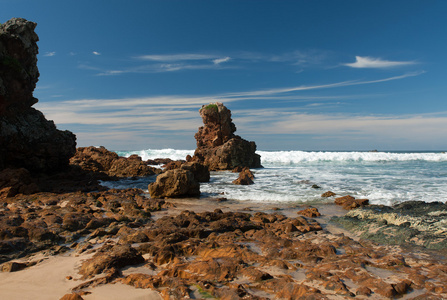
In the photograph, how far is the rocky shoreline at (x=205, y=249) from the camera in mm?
3246

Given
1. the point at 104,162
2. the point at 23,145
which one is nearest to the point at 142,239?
the point at 23,145

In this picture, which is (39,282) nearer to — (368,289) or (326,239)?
(368,289)

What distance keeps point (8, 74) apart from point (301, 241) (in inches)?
552

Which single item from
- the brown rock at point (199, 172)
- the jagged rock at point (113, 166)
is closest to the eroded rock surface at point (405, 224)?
the brown rock at point (199, 172)

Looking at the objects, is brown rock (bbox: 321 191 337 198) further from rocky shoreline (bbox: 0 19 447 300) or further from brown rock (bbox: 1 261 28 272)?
brown rock (bbox: 1 261 28 272)

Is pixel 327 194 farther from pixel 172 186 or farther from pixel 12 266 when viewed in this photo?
pixel 12 266

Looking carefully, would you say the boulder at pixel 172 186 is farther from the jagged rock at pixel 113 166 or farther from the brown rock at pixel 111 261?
the jagged rock at pixel 113 166

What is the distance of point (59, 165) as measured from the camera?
14805 mm

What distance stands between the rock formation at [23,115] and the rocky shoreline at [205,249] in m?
3.14

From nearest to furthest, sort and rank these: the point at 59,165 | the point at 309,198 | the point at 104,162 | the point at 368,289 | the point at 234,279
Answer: the point at 368,289, the point at 234,279, the point at 309,198, the point at 59,165, the point at 104,162

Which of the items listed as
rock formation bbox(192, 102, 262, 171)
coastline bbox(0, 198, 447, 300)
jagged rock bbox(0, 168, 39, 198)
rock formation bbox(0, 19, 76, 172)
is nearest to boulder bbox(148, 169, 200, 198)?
jagged rock bbox(0, 168, 39, 198)

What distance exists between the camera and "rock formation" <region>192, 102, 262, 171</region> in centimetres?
2308

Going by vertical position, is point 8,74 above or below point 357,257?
above

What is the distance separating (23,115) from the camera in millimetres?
13680
